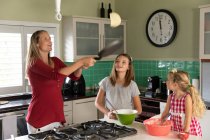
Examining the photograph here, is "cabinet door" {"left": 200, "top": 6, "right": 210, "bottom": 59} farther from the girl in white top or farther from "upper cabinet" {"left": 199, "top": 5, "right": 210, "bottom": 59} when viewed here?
the girl in white top

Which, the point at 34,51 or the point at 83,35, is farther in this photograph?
the point at 83,35

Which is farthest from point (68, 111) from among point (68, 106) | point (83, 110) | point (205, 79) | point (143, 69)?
point (205, 79)

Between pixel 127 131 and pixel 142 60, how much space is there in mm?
2883

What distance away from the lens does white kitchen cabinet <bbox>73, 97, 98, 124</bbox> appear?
3.81m

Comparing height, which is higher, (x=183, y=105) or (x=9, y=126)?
(x=183, y=105)

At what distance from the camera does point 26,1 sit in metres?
3.80

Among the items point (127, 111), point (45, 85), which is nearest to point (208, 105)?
point (127, 111)

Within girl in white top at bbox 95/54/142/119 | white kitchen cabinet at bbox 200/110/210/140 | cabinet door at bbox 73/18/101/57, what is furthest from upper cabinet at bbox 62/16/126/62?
white kitchen cabinet at bbox 200/110/210/140

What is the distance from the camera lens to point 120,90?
249 cm

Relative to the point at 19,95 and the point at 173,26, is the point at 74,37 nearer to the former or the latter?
the point at 19,95

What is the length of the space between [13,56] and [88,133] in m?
2.33

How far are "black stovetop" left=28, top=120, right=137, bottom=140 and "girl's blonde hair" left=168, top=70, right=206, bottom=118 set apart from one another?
0.56 m

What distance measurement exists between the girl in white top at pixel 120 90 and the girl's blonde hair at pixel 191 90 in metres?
0.39

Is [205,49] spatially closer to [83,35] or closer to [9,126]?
[83,35]
